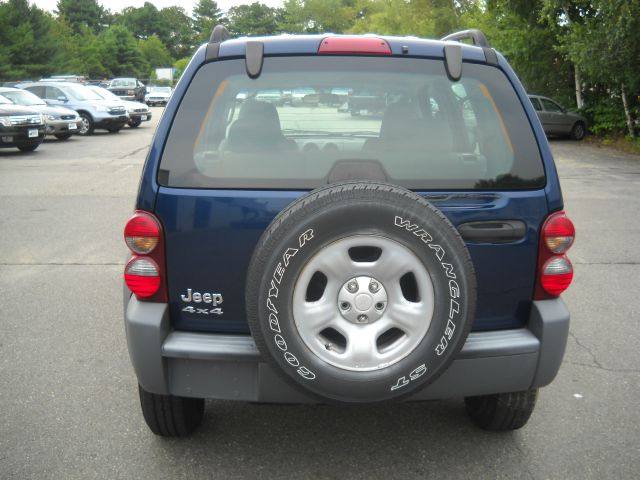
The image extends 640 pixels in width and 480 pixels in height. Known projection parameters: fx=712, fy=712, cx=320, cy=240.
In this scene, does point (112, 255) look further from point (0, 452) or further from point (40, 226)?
point (0, 452)

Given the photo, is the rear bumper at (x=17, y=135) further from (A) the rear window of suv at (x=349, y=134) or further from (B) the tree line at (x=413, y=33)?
(A) the rear window of suv at (x=349, y=134)

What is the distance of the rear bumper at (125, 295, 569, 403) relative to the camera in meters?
2.89

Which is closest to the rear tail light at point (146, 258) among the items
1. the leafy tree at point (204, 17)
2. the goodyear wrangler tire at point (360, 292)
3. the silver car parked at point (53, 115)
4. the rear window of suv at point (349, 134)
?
the rear window of suv at point (349, 134)

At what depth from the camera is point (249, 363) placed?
9.50 ft

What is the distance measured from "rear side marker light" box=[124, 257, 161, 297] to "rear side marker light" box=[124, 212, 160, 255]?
1.8 inches

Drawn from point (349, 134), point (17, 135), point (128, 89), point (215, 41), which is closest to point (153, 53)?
point (128, 89)

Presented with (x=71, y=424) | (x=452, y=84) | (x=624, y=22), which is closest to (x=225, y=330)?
(x=71, y=424)

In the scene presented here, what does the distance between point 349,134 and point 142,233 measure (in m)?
1.02

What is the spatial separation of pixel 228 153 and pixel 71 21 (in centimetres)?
13382

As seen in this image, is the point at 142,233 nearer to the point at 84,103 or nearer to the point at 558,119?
the point at 84,103

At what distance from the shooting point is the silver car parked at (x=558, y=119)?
23.6 meters

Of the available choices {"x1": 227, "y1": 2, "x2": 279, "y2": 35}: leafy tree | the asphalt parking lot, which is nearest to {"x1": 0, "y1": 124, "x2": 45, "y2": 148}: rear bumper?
the asphalt parking lot

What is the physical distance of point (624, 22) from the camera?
16594mm

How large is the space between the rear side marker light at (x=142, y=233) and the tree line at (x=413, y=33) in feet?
52.6
